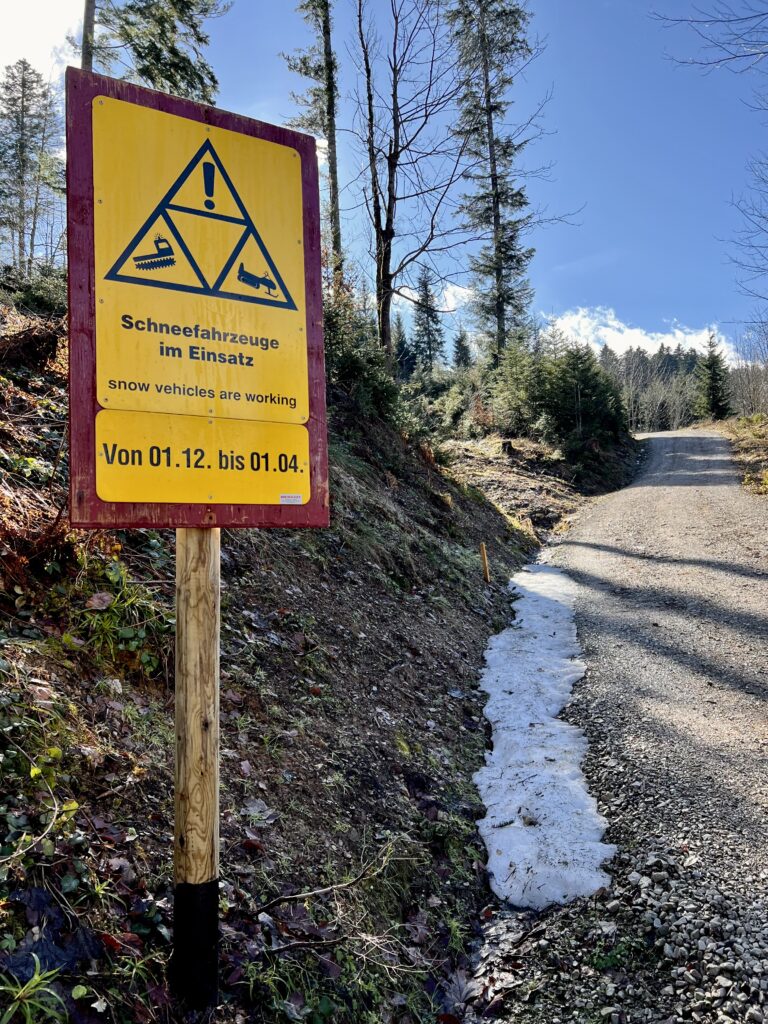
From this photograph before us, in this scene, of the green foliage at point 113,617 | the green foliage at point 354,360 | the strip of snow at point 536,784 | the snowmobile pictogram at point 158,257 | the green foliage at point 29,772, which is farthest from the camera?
the green foliage at point 354,360

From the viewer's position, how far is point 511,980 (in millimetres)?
2873

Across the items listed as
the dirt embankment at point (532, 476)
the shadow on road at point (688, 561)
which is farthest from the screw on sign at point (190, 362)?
the dirt embankment at point (532, 476)

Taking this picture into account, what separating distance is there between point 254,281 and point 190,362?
43 cm

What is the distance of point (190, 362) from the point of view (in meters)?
2.00

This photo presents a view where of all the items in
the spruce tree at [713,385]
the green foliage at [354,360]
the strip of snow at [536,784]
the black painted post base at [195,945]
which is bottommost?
the strip of snow at [536,784]

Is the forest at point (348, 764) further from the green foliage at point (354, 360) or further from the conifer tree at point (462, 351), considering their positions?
the conifer tree at point (462, 351)

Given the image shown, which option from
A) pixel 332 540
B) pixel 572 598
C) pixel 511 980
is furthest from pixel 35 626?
pixel 572 598

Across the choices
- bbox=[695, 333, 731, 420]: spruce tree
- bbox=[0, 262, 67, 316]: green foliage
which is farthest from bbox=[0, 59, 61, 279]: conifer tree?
bbox=[695, 333, 731, 420]: spruce tree

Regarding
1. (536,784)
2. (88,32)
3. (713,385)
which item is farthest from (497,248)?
(536,784)

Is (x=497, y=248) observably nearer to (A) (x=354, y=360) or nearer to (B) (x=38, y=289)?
(A) (x=354, y=360)

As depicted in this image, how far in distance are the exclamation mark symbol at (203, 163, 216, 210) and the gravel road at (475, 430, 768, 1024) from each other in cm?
384

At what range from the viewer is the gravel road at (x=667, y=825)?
8.87 ft

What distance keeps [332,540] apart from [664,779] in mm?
4243

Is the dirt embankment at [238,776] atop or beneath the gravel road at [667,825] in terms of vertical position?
atop
